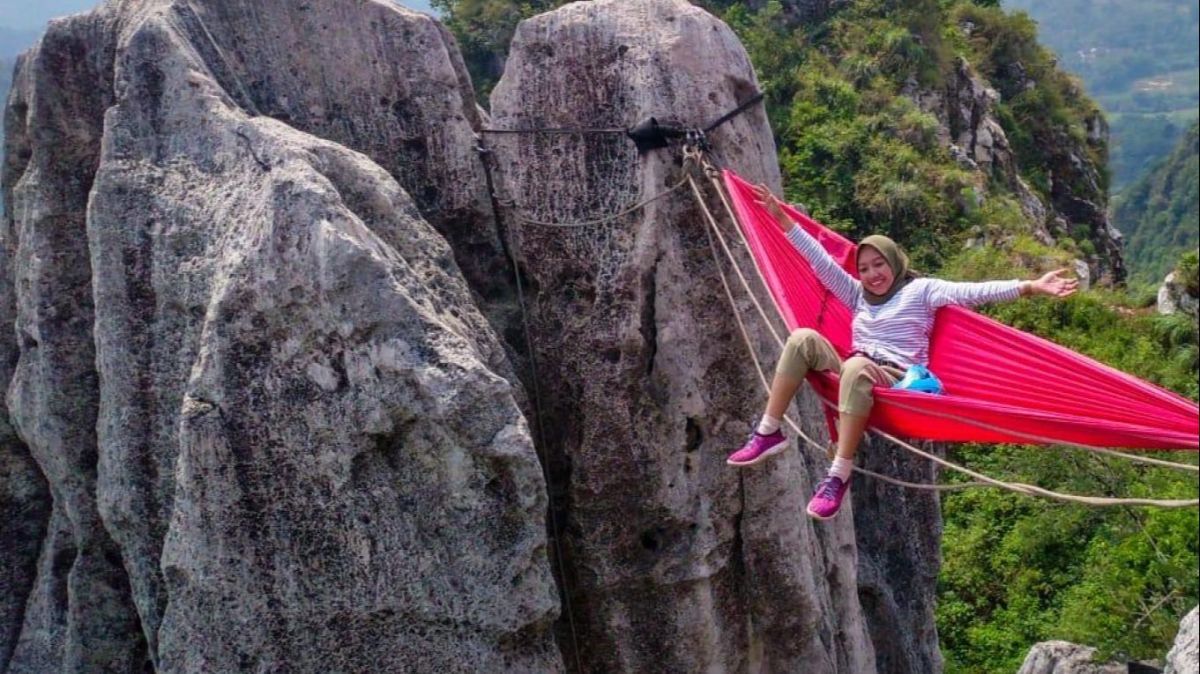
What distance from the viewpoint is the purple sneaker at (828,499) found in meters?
5.84

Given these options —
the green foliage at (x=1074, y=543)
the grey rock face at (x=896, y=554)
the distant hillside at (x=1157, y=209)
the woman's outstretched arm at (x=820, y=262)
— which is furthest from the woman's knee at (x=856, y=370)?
the distant hillside at (x=1157, y=209)

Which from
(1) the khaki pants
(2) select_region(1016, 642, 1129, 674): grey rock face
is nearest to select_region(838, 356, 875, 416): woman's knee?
(1) the khaki pants

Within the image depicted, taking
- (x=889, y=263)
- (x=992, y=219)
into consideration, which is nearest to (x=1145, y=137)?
(x=992, y=219)

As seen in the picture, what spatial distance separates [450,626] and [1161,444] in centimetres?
322

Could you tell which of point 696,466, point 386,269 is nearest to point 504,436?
point 386,269

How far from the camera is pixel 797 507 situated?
689 centimetres

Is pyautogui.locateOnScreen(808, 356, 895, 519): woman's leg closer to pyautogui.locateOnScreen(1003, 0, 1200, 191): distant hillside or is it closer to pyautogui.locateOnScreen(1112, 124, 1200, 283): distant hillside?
pyautogui.locateOnScreen(1003, 0, 1200, 191): distant hillside

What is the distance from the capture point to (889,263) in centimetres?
623

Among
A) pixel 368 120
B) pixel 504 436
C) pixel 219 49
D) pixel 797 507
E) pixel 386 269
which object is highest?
pixel 219 49

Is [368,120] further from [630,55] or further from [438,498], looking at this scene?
[438,498]

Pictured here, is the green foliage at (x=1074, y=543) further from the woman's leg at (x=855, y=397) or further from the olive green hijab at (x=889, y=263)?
the woman's leg at (x=855, y=397)

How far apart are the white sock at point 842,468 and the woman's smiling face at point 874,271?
957 mm

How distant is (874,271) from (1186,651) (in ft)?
8.42

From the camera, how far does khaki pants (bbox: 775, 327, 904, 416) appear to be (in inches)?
226
